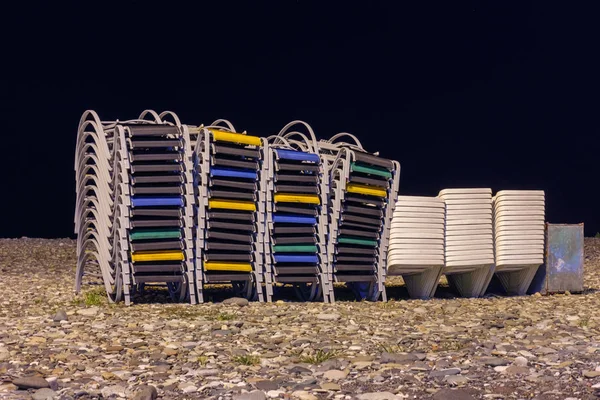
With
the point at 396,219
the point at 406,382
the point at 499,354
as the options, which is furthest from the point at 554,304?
the point at 406,382

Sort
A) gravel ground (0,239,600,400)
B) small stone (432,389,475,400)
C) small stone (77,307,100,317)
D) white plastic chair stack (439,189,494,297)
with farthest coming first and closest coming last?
white plastic chair stack (439,189,494,297) < small stone (77,307,100,317) < gravel ground (0,239,600,400) < small stone (432,389,475,400)

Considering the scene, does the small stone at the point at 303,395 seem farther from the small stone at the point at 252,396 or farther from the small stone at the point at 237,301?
the small stone at the point at 237,301

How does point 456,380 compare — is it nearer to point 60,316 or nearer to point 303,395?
point 303,395

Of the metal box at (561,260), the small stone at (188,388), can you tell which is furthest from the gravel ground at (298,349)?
the metal box at (561,260)

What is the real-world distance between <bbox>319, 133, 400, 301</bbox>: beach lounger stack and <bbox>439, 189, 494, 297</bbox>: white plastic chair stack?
2.77 ft

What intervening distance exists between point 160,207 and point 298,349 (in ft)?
10.8

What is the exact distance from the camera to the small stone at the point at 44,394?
232 inches

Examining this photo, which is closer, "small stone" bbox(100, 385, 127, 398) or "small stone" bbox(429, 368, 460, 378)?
"small stone" bbox(100, 385, 127, 398)

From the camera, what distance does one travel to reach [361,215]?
37.1ft

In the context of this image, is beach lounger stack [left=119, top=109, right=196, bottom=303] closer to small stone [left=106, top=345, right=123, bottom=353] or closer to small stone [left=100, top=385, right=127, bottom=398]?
small stone [left=106, top=345, right=123, bottom=353]

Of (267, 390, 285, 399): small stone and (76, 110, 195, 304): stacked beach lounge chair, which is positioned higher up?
(76, 110, 195, 304): stacked beach lounge chair

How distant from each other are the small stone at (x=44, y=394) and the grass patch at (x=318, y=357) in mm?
2064

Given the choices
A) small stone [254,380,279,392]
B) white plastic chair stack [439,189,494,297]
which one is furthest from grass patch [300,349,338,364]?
white plastic chair stack [439,189,494,297]

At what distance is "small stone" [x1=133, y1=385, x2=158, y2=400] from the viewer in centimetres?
592
